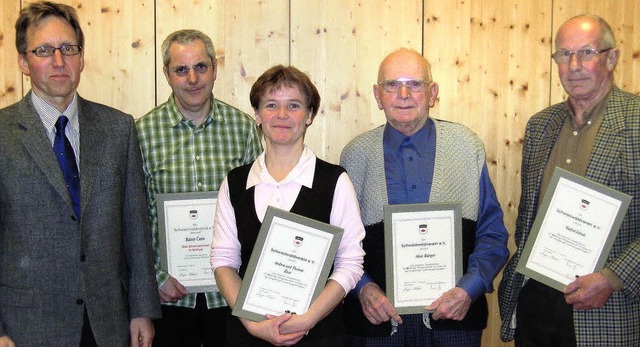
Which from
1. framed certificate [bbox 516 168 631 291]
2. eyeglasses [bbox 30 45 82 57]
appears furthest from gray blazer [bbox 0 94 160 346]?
framed certificate [bbox 516 168 631 291]

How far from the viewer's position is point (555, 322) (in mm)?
2836

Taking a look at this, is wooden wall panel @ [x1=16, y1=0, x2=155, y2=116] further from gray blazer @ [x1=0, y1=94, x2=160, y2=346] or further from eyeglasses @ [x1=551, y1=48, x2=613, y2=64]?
eyeglasses @ [x1=551, y1=48, x2=613, y2=64]

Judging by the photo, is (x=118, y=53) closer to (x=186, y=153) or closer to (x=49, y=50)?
(x=186, y=153)

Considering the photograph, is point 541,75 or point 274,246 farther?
point 541,75

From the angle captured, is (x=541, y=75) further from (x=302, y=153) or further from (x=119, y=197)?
(x=119, y=197)

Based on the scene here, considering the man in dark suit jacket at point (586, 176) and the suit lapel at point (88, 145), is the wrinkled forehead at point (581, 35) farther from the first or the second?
the suit lapel at point (88, 145)

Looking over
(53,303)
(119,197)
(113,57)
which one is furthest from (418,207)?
(113,57)

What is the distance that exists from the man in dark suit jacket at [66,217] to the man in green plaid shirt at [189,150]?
13.0 inches

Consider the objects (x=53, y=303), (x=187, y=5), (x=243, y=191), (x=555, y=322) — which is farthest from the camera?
(x=187, y=5)

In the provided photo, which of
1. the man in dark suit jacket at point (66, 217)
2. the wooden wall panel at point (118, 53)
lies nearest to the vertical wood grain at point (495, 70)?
the wooden wall panel at point (118, 53)

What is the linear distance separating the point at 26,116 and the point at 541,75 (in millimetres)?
3085

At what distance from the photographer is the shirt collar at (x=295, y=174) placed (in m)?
2.60

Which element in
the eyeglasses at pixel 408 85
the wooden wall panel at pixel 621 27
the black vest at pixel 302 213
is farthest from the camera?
the wooden wall panel at pixel 621 27

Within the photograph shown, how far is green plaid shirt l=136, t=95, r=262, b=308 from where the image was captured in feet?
10.3
